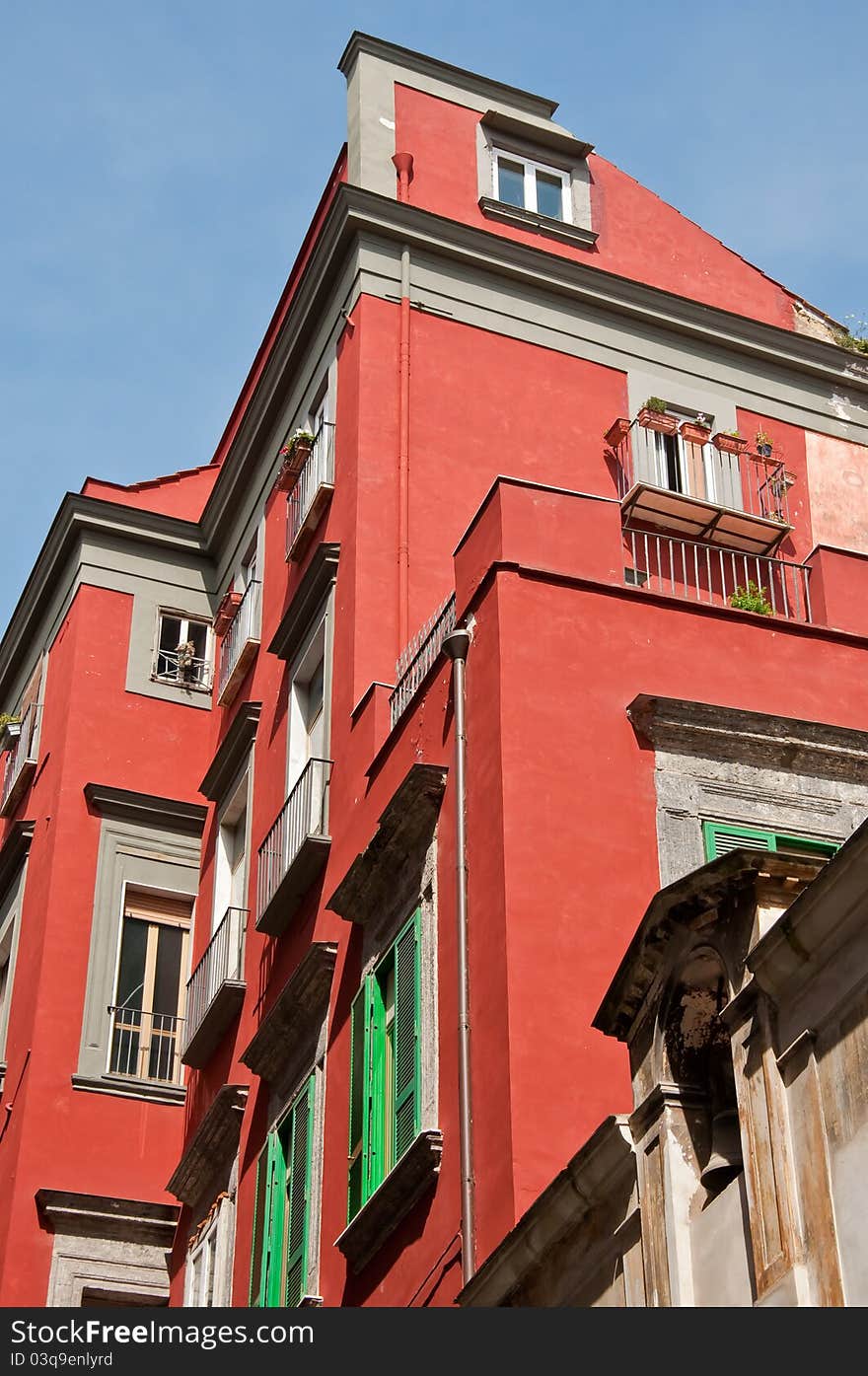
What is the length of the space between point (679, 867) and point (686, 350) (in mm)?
9584

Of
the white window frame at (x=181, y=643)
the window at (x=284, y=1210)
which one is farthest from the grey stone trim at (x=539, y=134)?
the window at (x=284, y=1210)

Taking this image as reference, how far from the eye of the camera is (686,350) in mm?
24766

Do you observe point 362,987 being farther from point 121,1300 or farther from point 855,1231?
point 855,1231

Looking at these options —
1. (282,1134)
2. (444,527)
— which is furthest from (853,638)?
(282,1134)

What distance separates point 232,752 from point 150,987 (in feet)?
8.91

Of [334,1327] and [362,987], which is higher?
[362,987]

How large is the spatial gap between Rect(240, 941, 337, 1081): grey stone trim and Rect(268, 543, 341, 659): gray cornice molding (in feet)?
12.5

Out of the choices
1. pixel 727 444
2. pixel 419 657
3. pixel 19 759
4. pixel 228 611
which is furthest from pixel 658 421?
pixel 19 759

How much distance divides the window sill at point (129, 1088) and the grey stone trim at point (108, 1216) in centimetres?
115

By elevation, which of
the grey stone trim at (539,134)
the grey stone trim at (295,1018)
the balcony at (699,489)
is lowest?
the grey stone trim at (295,1018)

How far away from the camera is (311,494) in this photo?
23.2 m

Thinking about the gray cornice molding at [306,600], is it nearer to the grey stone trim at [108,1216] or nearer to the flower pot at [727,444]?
the flower pot at [727,444]

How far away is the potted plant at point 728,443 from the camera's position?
76.5 ft

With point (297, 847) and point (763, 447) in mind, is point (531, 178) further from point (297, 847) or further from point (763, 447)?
point (297, 847)
